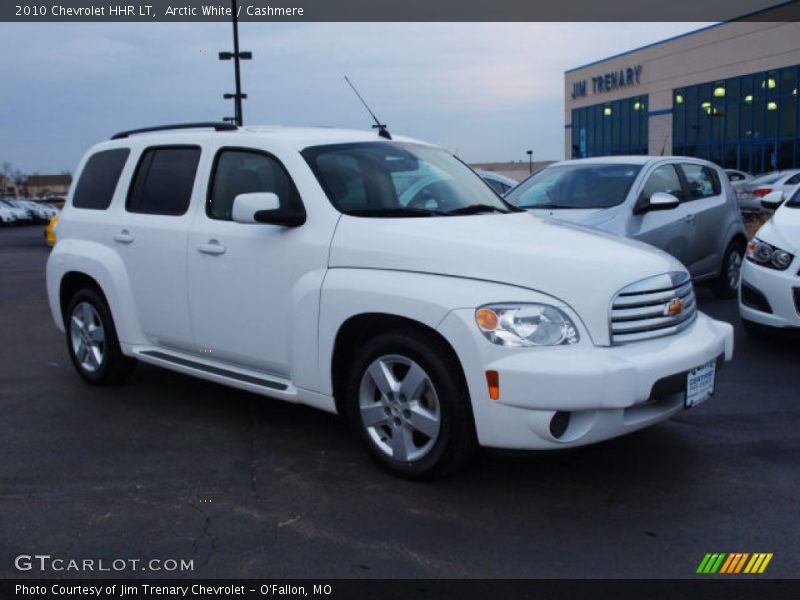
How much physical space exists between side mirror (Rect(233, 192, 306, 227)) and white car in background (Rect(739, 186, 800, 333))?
3997mm

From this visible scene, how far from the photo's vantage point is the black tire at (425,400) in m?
4.01

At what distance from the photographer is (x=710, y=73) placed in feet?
141

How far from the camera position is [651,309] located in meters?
4.14

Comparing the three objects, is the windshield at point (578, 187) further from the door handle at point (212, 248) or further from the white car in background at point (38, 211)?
the white car in background at point (38, 211)

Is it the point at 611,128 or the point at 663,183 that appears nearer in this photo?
the point at 663,183

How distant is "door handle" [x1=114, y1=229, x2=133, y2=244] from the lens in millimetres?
5738

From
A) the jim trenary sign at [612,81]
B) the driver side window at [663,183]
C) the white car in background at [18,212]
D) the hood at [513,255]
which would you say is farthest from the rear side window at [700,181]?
the jim trenary sign at [612,81]

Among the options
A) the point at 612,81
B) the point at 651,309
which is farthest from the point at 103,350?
the point at 612,81

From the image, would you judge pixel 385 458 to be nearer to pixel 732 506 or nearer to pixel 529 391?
pixel 529 391

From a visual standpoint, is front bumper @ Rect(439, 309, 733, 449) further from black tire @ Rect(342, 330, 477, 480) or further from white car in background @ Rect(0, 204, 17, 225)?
white car in background @ Rect(0, 204, 17, 225)

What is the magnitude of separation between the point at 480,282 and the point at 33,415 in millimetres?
3382

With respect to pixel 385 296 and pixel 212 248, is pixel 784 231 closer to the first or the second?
pixel 385 296

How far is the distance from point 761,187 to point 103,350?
17.9 meters
